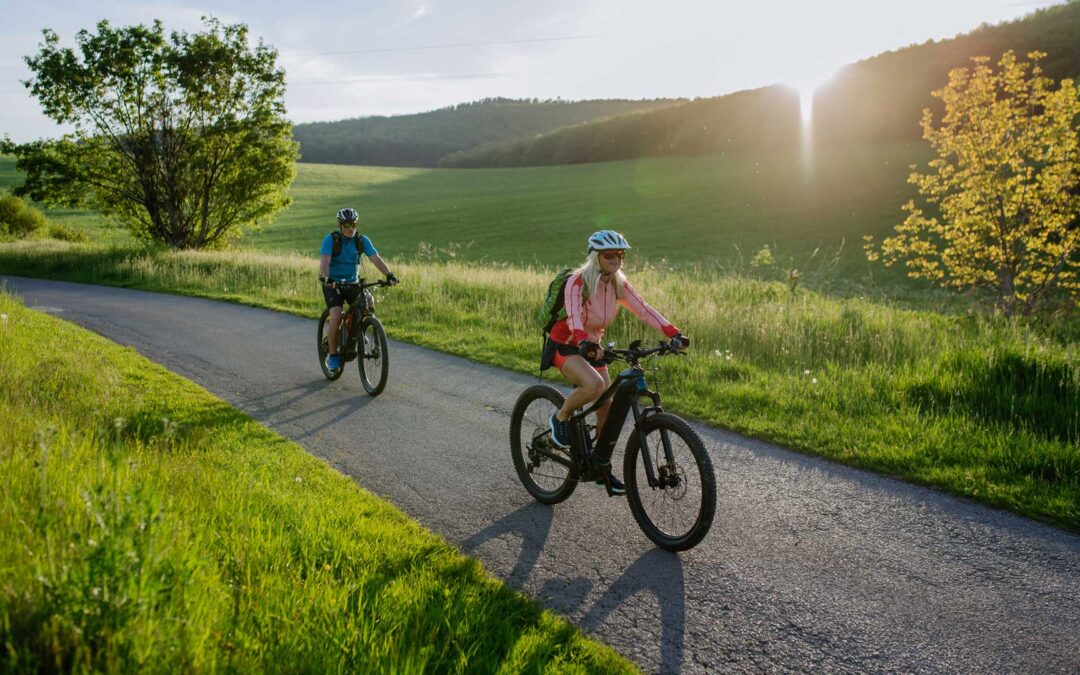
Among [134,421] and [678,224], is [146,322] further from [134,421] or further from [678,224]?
[678,224]

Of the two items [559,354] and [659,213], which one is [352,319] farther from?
[659,213]

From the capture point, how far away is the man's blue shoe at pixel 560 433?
519 centimetres

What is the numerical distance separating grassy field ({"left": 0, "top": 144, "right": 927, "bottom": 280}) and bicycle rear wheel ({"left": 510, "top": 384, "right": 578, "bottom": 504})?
25.2 metres

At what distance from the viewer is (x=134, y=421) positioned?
244 inches

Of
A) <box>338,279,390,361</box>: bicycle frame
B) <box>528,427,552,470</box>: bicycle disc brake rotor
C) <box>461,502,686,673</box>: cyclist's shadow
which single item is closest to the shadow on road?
<box>461,502,686,673</box>: cyclist's shadow

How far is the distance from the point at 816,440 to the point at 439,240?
39235 mm

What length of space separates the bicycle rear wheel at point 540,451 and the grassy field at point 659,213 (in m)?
25.2

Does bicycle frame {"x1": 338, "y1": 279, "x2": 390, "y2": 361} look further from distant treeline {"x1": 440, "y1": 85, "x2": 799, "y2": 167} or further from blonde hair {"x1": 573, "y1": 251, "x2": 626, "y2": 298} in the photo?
distant treeline {"x1": 440, "y1": 85, "x2": 799, "y2": 167}

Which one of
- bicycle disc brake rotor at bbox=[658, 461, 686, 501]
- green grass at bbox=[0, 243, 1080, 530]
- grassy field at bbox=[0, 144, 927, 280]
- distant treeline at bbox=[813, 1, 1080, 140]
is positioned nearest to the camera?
bicycle disc brake rotor at bbox=[658, 461, 686, 501]

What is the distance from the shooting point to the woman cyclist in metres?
4.68

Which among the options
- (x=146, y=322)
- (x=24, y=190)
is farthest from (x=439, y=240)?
(x=146, y=322)

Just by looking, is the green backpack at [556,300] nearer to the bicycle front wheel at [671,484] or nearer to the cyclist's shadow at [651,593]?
the bicycle front wheel at [671,484]

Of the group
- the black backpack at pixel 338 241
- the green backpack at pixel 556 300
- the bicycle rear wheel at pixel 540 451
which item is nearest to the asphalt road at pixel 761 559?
the bicycle rear wheel at pixel 540 451

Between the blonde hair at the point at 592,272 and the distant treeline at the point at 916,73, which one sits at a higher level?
the distant treeline at the point at 916,73
